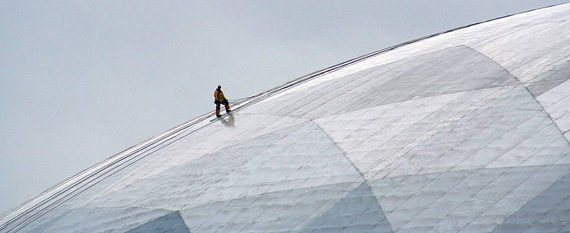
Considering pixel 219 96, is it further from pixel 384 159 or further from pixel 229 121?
pixel 384 159

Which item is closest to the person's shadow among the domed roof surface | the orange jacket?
the domed roof surface

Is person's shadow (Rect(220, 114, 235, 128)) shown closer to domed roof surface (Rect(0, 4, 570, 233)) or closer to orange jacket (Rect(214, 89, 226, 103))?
domed roof surface (Rect(0, 4, 570, 233))

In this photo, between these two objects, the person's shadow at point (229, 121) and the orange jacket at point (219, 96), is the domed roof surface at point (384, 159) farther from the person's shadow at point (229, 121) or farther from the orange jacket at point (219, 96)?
the orange jacket at point (219, 96)

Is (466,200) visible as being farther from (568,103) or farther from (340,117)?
(340,117)

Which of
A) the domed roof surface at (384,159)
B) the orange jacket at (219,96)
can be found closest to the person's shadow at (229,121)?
the domed roof surface at (384,159)

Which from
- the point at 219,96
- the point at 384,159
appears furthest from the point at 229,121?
the point at 384,159

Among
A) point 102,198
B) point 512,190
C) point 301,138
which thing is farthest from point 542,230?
point 102,198

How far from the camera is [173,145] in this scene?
33.7 meters

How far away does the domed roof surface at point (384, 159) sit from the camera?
22047mm

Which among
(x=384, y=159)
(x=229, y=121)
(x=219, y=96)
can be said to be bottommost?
(x=384, y=159)

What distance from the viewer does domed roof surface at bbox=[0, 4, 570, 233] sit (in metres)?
22.0

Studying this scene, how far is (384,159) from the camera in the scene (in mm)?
24641

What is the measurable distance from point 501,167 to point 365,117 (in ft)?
20.6

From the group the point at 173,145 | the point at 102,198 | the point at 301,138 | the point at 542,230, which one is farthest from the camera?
the point at 173,145
